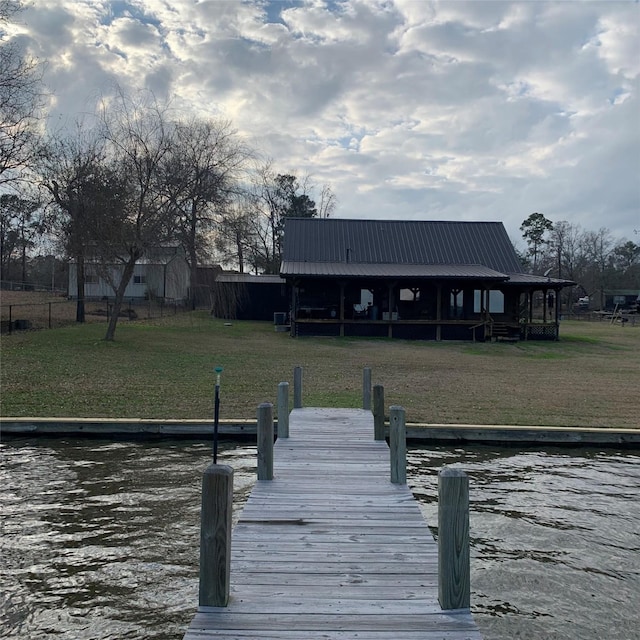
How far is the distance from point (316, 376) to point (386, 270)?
45.3 ft

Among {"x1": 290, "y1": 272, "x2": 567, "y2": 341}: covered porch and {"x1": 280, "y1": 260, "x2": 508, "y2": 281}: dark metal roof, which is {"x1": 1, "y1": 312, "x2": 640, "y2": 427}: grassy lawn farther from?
{"x1": 280, "y1": 260, "x2": 508, "y2": 281}: dark metal roof

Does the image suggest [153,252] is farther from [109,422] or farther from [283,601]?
[283,601]

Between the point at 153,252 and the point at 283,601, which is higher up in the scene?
the point at 153,252

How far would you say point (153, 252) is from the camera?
2308 centimetres

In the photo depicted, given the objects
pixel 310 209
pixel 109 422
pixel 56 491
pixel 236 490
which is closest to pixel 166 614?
pixel 236 490

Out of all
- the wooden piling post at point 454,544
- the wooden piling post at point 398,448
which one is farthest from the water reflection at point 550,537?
the wooden piling post at point 454,544

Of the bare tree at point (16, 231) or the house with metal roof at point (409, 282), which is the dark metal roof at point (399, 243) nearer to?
the house with metal roof at point (409, 282)

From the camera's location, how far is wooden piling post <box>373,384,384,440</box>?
822cm

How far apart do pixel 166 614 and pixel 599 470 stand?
20.3 feet

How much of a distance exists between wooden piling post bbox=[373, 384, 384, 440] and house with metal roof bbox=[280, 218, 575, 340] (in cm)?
1835

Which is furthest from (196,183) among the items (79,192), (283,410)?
(283,410)

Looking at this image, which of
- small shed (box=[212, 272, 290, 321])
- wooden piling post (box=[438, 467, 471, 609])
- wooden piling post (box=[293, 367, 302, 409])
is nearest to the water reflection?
wooden piling post (box=[438, 467, 471, 609])

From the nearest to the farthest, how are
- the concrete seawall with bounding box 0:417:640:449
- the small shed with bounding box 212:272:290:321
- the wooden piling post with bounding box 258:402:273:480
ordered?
the wooden piling post with bounding box 258:402:273:480
the concrete seawall with bounding box 0:417:640:449
the small shed with bounding box 212:272:290:321

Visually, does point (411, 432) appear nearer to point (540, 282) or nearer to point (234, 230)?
point (540, 282)
